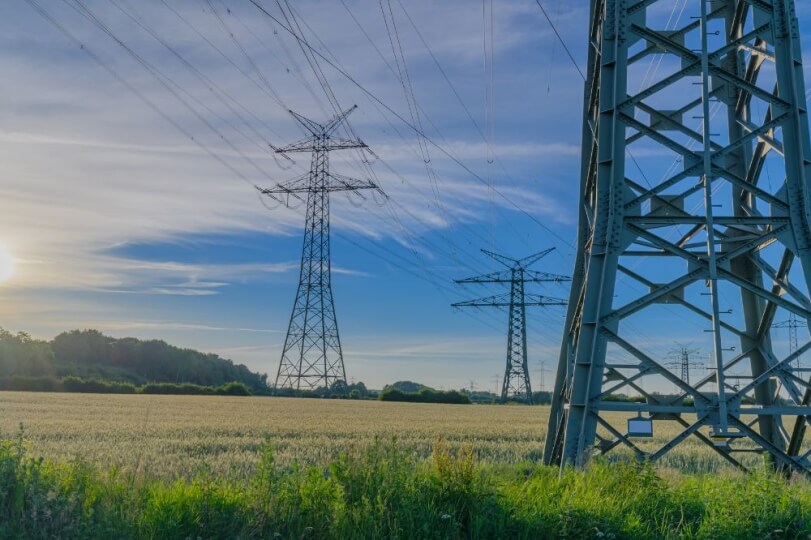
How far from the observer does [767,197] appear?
1095cm

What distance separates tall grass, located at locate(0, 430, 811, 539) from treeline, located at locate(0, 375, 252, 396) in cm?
6362

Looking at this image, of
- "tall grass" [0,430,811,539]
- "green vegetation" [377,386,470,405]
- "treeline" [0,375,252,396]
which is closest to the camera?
"tall grass" [0,430,811,539]

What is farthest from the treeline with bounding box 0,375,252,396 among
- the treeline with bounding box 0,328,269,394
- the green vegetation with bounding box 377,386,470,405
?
the treeline with bounding box 0,328,269,394

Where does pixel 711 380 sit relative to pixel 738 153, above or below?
below

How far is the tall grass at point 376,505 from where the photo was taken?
653 centimetres

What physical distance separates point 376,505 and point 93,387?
67.0 metres

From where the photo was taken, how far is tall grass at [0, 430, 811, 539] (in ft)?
21.4

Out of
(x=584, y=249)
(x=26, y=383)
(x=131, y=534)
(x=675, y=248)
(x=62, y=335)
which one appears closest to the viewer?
(x=131, y=534)

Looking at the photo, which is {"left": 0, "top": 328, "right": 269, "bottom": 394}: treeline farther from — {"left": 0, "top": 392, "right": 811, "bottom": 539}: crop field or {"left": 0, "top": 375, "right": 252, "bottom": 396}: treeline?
{"left": 0, "top": 392, "right": 811, "bottom": 539}: crop field

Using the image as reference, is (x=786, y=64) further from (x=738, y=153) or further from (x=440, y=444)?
(x=440, y=444)

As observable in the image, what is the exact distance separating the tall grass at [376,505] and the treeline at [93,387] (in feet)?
209

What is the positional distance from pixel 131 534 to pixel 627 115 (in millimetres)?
8935

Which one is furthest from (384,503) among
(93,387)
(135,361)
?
(135,361)

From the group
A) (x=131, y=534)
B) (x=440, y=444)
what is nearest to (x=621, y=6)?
(x=440, y=444)
